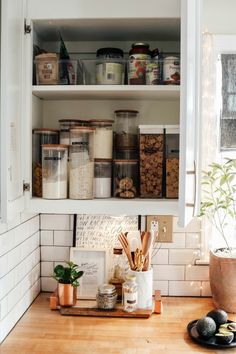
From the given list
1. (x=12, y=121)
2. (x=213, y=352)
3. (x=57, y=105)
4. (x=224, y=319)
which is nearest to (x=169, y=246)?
(x=224, y=319)

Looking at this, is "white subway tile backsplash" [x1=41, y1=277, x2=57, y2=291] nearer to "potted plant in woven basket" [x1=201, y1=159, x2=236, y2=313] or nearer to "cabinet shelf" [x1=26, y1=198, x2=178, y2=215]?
"cabinet shelf" [x1=26, y1=198, x2=178, y2=215]

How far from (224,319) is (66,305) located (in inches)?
24.3

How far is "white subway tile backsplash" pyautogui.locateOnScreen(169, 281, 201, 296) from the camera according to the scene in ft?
6.54

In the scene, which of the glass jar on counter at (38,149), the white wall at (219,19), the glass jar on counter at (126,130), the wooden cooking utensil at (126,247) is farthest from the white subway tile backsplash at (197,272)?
the white wall at (219,19)

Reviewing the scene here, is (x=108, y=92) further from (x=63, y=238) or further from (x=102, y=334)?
(x=102, y=334)

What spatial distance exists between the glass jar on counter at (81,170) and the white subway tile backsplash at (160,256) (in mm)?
563

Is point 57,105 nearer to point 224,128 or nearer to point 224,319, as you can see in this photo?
point 224,128

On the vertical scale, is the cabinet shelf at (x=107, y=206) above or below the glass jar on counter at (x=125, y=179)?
below

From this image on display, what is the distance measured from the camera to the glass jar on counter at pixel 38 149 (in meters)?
1.60

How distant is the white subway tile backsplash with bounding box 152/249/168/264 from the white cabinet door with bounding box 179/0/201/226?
Answer: 0.44 m

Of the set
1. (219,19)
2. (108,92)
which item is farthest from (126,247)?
(219,19)

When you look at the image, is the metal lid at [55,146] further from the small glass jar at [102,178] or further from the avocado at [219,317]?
the avocado at [219,317]

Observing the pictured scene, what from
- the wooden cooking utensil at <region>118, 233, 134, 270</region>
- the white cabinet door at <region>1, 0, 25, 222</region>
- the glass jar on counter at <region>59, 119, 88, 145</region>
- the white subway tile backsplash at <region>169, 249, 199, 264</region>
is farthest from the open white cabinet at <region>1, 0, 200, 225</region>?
the white subway tile backsplash at <region>169, 249, 199, 264</region>

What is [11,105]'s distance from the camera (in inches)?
53.4
